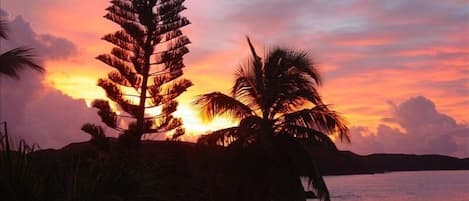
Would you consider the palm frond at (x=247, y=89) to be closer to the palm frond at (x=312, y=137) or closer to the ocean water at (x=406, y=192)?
the palm frond at (x=312, y=137)

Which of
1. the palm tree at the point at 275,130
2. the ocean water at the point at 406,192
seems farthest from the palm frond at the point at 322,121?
the ocean water at the point at 406,192

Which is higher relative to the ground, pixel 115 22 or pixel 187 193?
pixel 115 22

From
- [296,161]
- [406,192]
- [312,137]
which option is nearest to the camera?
[312,137]

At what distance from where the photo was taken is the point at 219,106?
1441 cm

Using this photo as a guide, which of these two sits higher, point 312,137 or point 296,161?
point 312,137

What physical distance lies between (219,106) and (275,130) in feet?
4.44

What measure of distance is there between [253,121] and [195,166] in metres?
2.31

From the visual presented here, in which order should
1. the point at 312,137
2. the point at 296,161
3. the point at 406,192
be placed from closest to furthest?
the point at 312,137, the point at 296,161, the point at 406,192

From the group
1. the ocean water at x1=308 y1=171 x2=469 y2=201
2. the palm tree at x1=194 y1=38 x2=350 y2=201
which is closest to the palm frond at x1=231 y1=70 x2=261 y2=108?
the palm tree at x1=194 y1=38 x2=350 y2=201

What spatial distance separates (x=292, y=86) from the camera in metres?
14.3

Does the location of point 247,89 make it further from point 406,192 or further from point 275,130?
point 406,192

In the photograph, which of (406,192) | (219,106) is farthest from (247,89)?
(406,192)

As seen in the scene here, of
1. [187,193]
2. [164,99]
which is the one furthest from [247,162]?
[164,99]

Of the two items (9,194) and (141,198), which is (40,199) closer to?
(9,194)
